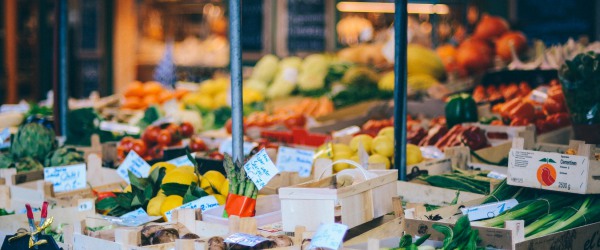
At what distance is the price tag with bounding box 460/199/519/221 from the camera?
3128mm

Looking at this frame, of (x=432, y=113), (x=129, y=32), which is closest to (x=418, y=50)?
(x=432, y=113)

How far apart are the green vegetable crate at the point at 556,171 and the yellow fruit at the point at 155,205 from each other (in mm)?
1637

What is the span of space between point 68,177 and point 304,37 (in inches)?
249

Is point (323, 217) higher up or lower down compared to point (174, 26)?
lower down

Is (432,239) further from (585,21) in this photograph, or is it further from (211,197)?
(585,21)

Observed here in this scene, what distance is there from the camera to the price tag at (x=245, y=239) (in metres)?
2.80

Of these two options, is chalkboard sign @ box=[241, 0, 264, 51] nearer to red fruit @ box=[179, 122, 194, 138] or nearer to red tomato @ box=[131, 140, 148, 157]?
red fruit @ box=[179, 122, 194, 138]

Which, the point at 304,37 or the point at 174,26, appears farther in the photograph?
the point at 174,26

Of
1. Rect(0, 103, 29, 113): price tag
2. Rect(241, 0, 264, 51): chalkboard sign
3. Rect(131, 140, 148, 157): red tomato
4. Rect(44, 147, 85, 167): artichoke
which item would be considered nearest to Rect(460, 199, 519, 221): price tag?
Rect(44, 147, 85, 167): artichoke

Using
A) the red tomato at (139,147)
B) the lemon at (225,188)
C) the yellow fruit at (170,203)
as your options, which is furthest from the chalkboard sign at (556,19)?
the yellow fruit at (170,203)

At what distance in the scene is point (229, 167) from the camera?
11.1 feet

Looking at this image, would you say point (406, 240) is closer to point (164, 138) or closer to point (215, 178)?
point (215, 178)

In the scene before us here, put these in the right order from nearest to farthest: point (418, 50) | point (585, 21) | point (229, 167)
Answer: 1. point (229, 167)
2. point (418, 50)
3. point (585, 21)

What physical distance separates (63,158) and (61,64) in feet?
2.84
